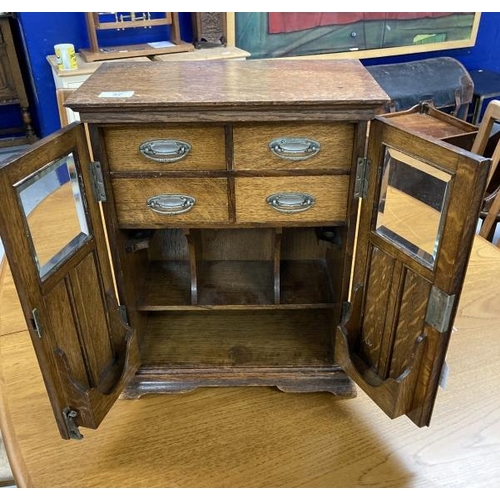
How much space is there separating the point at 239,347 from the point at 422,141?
0.55 metres

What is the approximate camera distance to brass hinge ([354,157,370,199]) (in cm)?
81

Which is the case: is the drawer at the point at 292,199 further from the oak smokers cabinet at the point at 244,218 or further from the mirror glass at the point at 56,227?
the mirror glass at the point at 56,227

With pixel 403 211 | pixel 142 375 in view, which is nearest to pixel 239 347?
pixel 142 375

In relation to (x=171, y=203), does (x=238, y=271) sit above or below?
below

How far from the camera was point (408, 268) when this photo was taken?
0.79 metres

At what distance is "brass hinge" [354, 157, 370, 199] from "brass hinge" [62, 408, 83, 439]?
0.56 metres

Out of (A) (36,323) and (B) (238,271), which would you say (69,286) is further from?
(B) (238,271)

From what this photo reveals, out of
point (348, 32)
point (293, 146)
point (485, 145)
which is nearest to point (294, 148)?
point (293, 146)

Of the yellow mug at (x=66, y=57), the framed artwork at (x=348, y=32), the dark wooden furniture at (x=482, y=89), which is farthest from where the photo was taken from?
the dark wooden furniture at (x=482, y=89)

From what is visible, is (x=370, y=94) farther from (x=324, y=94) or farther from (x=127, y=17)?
(x=127, y=17)

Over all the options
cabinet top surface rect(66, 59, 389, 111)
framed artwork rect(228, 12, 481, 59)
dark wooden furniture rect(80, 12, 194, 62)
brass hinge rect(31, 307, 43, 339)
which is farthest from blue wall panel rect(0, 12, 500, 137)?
brass hinge rect(31, 307, 43, 339)

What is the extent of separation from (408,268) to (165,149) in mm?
413

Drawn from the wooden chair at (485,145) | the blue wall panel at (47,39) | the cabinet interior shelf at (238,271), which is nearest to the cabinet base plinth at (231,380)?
the cabinet interior shelf at (238,271)

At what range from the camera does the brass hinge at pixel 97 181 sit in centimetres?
81
